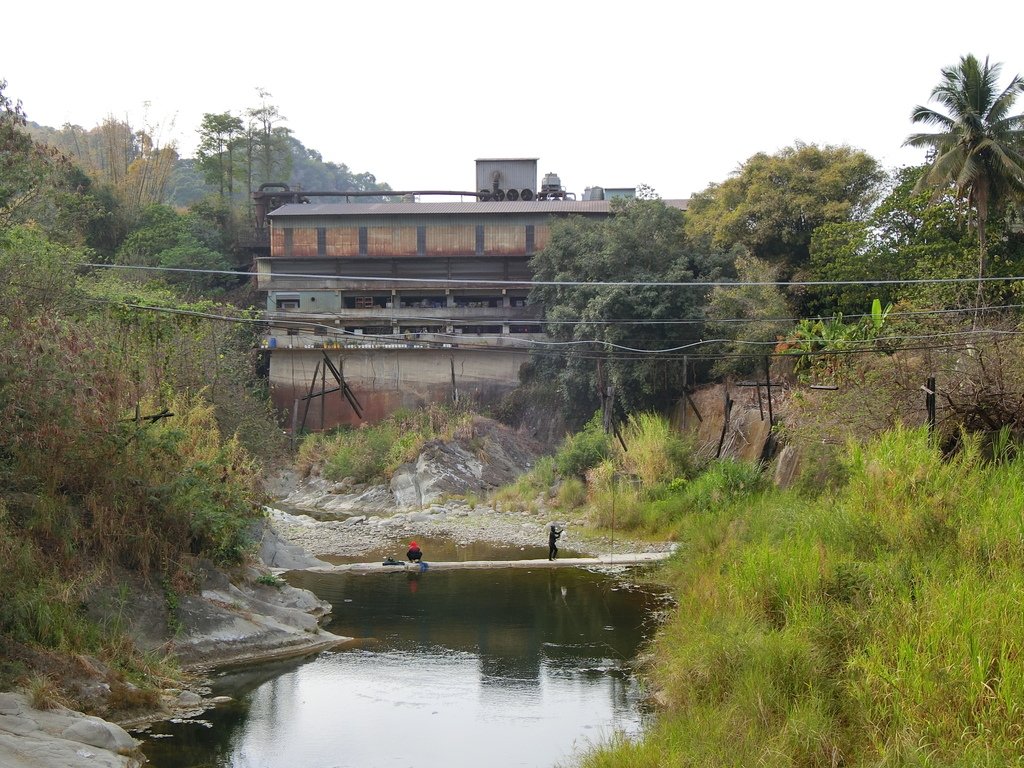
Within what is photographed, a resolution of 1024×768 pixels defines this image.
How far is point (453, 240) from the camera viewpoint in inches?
1534

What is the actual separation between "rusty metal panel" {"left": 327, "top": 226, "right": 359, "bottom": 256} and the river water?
2269cm

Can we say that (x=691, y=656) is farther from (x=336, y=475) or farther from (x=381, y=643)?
(x=336, y=475)

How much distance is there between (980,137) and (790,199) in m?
9.01

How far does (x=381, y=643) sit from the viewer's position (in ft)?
48.6

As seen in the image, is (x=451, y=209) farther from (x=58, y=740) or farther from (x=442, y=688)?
(x=58, y=740)

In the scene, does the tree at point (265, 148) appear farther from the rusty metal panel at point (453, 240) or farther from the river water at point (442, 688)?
the river water at point (442, 688)

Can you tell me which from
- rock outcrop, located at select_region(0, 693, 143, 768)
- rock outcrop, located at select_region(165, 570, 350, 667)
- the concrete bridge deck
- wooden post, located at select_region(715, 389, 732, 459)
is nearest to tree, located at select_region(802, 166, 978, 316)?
wooden post, located at select_region(715, 389, 732, 459)

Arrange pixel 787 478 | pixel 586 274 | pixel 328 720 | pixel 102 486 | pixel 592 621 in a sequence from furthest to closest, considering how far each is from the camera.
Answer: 1. pixel 586 274
2. pixel 787 478
3. pixel 592 621
4. pixel 102 486
5. pixel 328 720

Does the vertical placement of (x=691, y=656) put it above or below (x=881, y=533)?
below

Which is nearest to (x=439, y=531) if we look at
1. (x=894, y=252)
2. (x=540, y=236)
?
(x=894, y=252)

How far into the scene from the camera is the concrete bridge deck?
63.9 feet

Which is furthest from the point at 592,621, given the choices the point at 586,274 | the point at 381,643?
the point at 586,274

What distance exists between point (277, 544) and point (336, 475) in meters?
12.3

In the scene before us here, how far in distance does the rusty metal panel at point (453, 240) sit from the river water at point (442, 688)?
22421 mm
